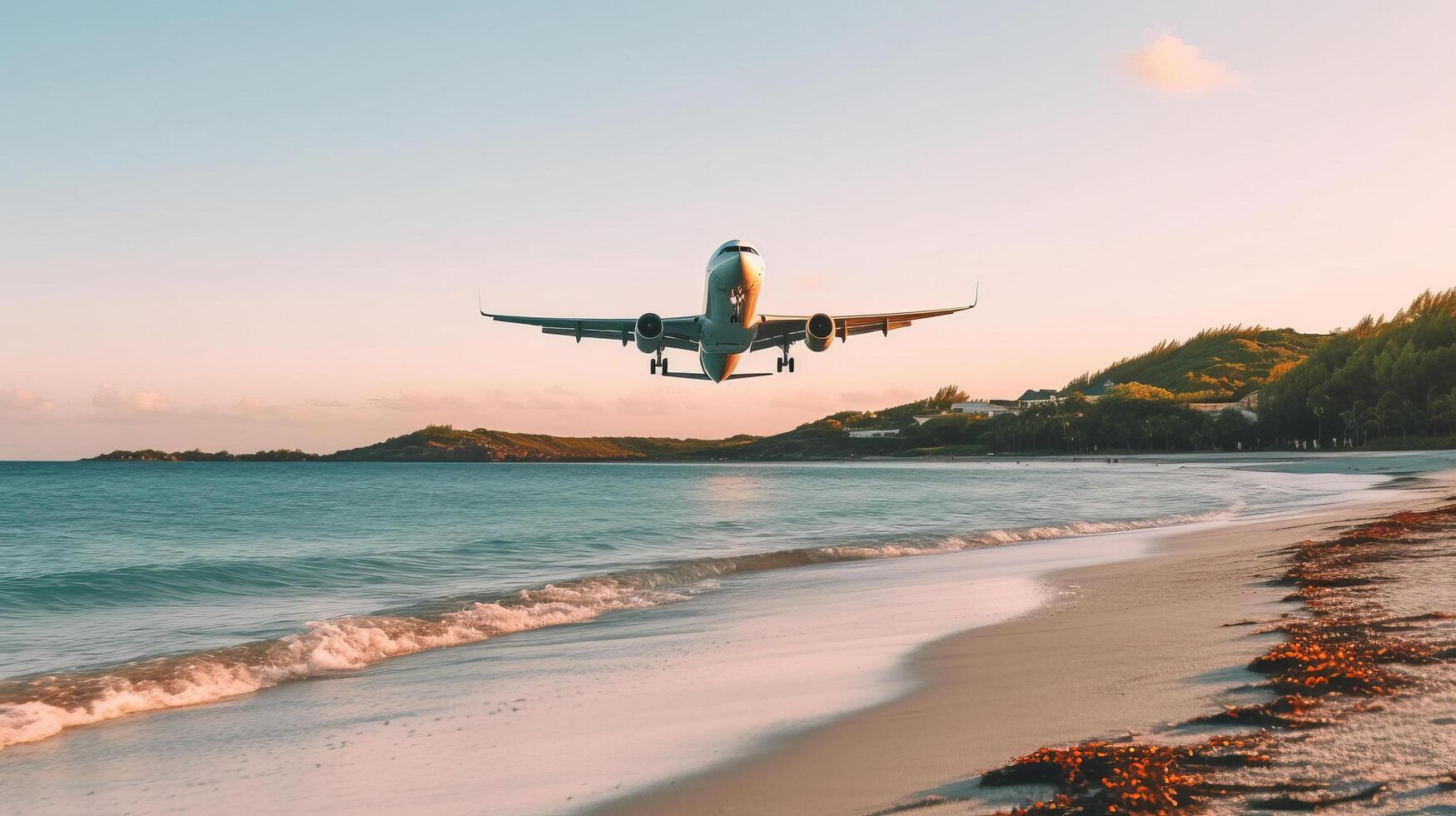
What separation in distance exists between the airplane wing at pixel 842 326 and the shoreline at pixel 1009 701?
27.0m

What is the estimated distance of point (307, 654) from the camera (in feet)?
38.7

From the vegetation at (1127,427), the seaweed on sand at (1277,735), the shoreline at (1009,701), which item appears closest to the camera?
the seaweed on sand at (1277,735)

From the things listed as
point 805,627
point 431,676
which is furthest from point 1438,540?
point 431,676

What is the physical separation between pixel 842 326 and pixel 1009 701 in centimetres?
3484

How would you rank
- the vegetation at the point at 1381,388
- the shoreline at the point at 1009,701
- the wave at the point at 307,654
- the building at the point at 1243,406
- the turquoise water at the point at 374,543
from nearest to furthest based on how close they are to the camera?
1. the shoreline at the point at 1009,701
2. the wave at the point at 307,654
3. the turquoise water at the point at 374,543
4. the vegetation at the point at 1381,388
5. the building at the point at 1243,406

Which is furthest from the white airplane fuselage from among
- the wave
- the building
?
the building

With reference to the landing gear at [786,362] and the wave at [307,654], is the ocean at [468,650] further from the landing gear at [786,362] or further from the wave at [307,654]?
the landing gear at [786,362]

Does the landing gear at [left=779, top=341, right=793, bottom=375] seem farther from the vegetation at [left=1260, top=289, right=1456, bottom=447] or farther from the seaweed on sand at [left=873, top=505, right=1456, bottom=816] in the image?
the vegetation at [left=1260, top=289, right=1456, bottom=447]

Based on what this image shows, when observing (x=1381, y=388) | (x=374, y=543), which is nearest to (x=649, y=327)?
(x=374, y=543)

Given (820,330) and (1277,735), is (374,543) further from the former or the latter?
(1277,735)

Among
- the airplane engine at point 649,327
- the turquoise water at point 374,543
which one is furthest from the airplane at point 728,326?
the turquoise water at point 374,543

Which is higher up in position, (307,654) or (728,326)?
(728,326)

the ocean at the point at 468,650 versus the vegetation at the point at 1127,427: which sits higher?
the vegetation at the point at 1127,427

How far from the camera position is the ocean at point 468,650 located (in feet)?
22.6
